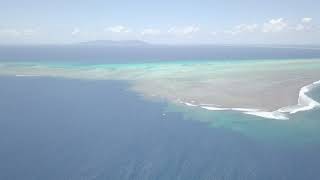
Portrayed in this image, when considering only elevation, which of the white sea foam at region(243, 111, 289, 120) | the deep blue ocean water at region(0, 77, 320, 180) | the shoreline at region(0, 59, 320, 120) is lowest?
the deep blue ocean water at region(0, 77, 320, 180)

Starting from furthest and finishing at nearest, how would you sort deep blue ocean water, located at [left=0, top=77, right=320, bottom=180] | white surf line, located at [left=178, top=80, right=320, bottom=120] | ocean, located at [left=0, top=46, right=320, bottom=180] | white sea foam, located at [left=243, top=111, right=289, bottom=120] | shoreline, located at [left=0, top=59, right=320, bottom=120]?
shoreline, located at [left=0, top=59, right=320, bottom=120] < white surf line, located at [left=178, top=80, right=320, bottom=120] < white sea foam, located at [left=243, top=111, right=289, bottom=120] < ocean, located at [left=0, top=46, right=320, bottom=180] < deep blue ocean water, located at [left=0, top=77, right=320, bottom=180]

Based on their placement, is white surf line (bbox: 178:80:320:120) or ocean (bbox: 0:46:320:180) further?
white surf line (bbox: 178:80:320:120)

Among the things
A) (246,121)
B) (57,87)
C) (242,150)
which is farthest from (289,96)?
(57,87)

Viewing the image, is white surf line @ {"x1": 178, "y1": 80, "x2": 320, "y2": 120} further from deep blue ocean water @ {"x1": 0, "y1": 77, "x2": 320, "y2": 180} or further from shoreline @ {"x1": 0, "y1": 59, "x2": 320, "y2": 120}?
deep blue ocean water @ {"x1": 0, "y1": 77, "x2": 320, "y2": 180}

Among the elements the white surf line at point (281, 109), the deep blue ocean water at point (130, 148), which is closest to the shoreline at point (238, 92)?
the white surf line at point (281, 109)

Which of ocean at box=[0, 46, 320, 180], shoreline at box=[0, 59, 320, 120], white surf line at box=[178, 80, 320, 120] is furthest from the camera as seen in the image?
Answer: shoreline at box=[0, 59, 320, 120]

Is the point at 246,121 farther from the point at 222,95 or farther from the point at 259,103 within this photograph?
the point at 222,95

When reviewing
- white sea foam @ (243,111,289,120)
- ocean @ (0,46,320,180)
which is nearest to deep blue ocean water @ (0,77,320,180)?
ocean @ (0,46,320,180)
